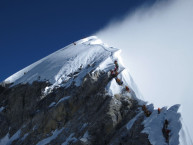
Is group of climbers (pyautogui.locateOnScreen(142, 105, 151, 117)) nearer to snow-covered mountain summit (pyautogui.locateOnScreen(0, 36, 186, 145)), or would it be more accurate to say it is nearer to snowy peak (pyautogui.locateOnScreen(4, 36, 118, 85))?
snow-covered mountain summit (pyautogui.locateOnScreen(0, 36, 186, 145))

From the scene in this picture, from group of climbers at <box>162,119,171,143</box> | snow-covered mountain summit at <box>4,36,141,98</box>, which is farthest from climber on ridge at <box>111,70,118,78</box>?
group of climbers at <box>162,119,171,143</box>

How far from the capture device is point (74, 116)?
1752cm

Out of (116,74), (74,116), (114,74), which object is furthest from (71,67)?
(74,116)

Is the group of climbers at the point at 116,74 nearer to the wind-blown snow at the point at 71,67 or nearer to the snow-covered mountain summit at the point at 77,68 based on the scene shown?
the snow-covered mountain summit at the point at 77,68

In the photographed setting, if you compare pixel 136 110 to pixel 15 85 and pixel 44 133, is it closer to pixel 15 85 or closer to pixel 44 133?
pixel 44 133

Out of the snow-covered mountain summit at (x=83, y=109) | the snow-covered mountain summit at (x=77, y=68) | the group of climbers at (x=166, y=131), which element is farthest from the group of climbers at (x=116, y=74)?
the group of climbers at (x=166, y=131)

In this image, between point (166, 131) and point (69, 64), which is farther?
point (69, 64)

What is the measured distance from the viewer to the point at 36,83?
23562mm

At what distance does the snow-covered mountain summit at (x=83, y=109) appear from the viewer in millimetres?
13438

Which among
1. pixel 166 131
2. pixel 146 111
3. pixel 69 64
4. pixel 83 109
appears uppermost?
pixel 69 64

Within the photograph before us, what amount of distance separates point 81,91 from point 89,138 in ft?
A: 17.1

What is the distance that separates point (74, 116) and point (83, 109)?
0.96 m

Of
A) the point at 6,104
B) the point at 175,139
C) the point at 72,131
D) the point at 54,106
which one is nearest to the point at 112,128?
the point at 72,131

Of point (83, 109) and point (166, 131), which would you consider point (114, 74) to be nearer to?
point (83, 109)
